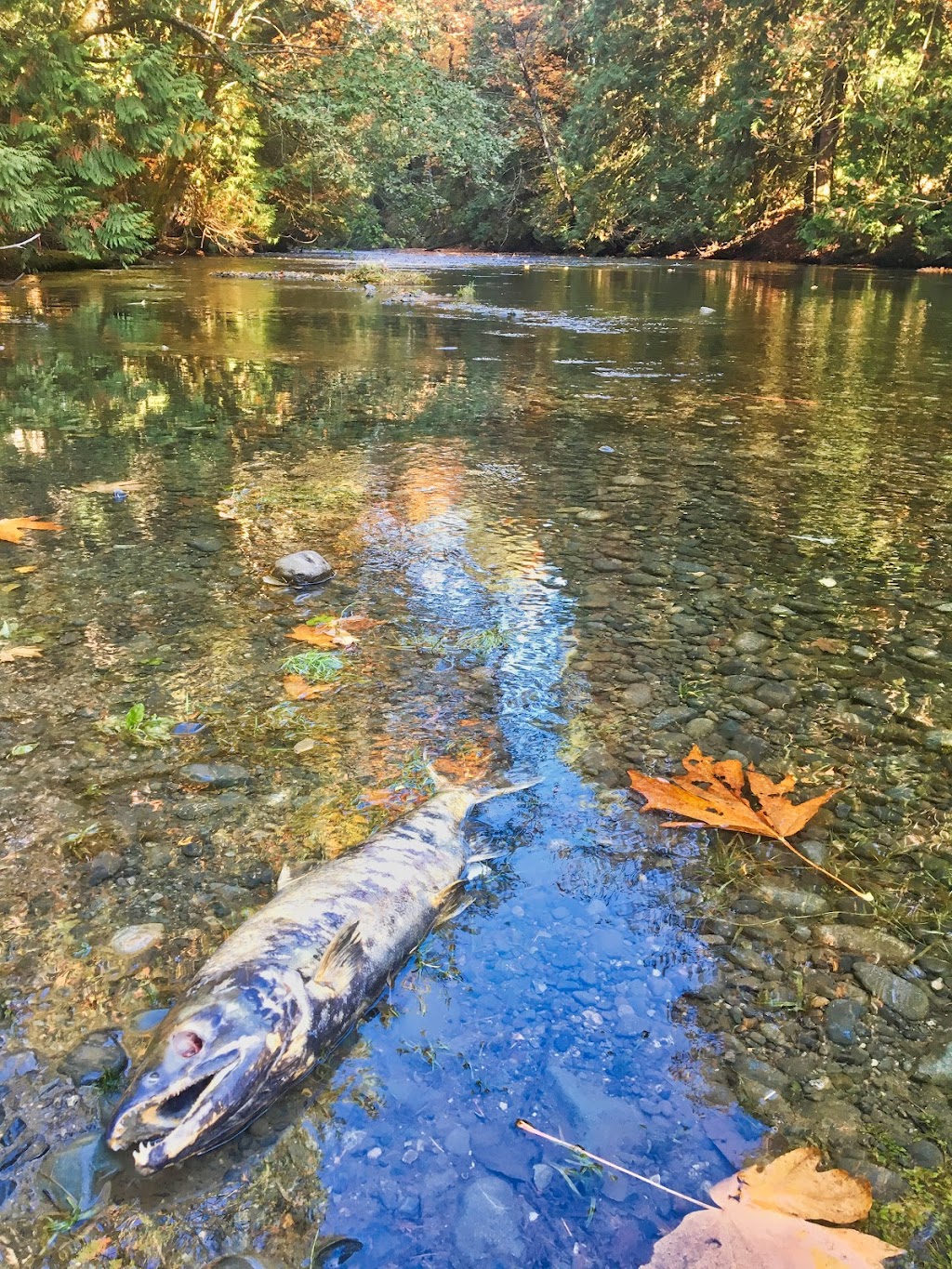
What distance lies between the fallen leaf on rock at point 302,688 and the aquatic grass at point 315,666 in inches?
0.8

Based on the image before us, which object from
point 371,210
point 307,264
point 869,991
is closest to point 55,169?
point 307,264

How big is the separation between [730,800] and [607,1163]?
1.02m

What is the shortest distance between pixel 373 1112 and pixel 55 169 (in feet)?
58.3

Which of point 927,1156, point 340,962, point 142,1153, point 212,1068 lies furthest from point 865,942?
point 142,1153

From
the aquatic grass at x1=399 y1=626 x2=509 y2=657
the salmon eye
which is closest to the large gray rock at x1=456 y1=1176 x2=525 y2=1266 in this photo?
the salmon eye

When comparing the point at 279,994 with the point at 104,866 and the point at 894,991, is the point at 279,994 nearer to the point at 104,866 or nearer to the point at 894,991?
the point at 104,866

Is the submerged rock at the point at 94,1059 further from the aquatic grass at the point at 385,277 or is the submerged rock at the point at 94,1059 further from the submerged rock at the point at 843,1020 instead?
the aquatic grass at the point at 385,277

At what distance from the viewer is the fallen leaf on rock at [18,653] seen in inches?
109

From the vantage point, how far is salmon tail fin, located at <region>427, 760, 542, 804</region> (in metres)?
2.21

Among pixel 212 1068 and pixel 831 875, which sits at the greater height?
pixel 212 1068

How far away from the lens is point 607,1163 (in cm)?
136

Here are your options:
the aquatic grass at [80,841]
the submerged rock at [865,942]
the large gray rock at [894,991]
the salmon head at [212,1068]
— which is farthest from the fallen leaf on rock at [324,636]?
the large gray rock at [894,991]

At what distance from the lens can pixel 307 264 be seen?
2353 cm

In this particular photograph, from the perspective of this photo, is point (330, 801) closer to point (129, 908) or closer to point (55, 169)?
point (129, 908)
